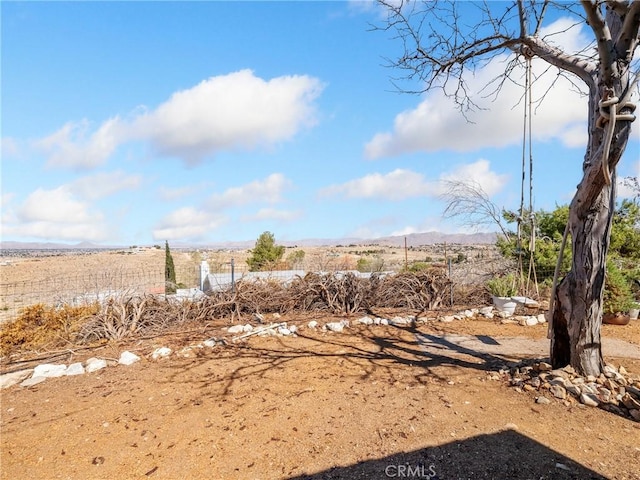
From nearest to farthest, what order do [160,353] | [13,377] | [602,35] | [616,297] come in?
[602,35], [13,377], [160,353], [616,297]

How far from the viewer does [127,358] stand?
156 inches

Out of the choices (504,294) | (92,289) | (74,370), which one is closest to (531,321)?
(504,294)

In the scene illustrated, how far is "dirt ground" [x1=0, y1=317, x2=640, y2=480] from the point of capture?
1.96m

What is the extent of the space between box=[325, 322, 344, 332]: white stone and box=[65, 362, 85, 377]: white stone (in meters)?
3.04

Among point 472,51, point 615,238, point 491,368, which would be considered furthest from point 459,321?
point 615,238

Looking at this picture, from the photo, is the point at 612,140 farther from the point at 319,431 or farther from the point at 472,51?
the point at 319,431

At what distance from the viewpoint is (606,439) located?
213 cm

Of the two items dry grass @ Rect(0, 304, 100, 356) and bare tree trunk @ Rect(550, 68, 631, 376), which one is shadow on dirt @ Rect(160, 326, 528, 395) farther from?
dry grass @ Rect(0, 304, 100, 356)

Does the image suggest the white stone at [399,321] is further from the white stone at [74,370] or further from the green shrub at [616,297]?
the white stone at [74,370]

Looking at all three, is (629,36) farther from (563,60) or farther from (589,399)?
(589,399)

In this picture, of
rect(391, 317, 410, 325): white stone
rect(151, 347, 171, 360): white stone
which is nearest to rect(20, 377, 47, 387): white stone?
rect(151, 347, 171, 360): white stone

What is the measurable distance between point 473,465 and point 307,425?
1049mm

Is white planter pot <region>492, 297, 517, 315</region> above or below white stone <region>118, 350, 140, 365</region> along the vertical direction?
above

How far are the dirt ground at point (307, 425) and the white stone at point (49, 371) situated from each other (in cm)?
15
